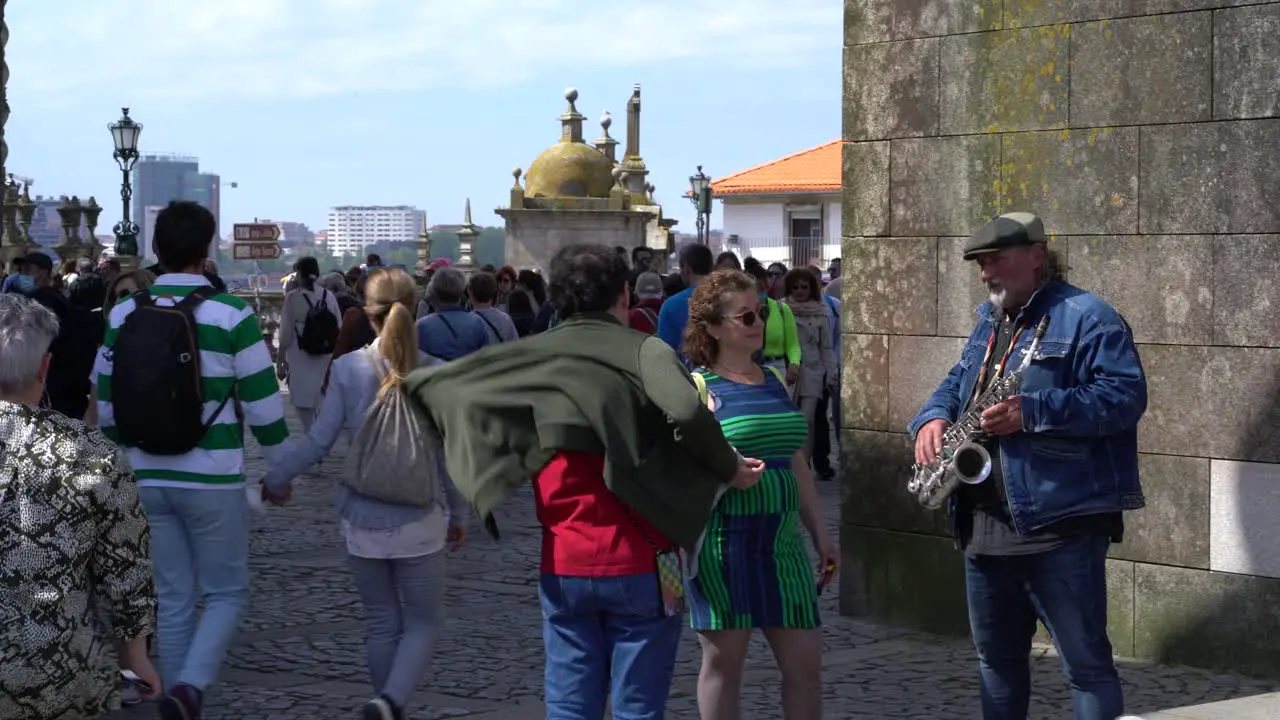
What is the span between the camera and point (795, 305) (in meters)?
13.3

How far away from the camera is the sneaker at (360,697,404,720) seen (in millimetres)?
5898

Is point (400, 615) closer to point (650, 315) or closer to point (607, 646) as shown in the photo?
point (607, 646)

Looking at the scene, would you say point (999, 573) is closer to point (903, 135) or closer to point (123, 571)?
point (123, 571)

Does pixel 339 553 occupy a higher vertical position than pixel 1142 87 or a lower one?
lower

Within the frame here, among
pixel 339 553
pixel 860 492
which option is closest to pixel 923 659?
pixel 860 492

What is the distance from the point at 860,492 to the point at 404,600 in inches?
108

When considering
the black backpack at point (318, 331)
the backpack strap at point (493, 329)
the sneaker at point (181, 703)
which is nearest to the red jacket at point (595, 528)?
the sneaker at point (181, 703)

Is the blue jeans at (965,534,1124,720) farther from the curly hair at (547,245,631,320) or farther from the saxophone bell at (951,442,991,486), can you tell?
the curly hair at (547,245,631,320)

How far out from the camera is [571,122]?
48.0 m

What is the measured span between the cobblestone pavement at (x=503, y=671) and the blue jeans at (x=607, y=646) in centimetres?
189

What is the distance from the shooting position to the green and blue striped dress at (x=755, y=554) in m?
5.24

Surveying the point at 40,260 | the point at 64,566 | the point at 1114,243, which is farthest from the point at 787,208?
the point at 64,566

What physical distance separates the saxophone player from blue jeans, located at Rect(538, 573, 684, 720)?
3.32 feet

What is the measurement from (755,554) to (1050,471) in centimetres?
85
